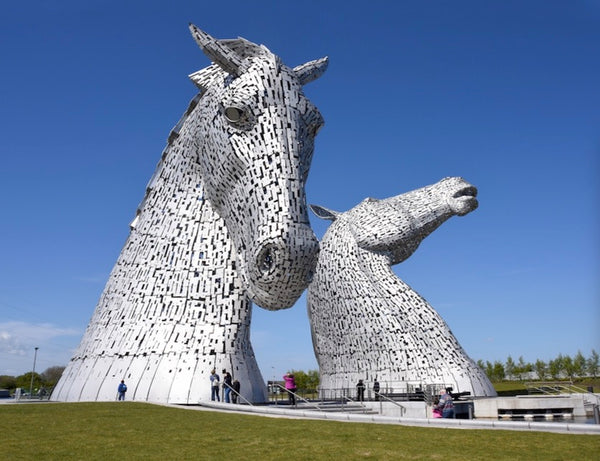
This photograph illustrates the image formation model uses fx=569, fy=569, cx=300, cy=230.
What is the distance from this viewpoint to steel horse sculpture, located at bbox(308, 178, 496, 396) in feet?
57.2

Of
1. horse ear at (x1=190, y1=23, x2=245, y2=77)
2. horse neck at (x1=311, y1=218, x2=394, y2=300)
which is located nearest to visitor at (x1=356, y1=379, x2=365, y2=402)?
horse neck at (x1=311, y1=218, x2=394, y2=300)

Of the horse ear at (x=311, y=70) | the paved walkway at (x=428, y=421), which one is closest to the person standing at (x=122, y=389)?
the paved walkway at (x=428, y=421)

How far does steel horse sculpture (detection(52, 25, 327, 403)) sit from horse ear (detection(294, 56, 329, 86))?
0.09ft

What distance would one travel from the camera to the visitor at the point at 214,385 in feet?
24.2

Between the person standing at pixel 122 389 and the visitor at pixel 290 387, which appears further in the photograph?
the visitor at pixel 290 387

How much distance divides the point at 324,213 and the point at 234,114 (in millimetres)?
16719

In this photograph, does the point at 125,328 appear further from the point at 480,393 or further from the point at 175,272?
the point at 480,393

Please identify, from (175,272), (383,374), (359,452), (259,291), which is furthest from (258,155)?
(383,374)

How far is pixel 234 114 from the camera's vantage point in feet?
21.7

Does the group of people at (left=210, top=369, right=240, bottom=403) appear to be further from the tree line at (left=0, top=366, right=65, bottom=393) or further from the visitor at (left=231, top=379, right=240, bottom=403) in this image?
the tree line at (left=0, top=366, right=65, bottom=393)

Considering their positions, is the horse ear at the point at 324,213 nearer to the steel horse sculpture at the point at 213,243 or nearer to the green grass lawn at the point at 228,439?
the steel horse sculpture at the point at 213,243

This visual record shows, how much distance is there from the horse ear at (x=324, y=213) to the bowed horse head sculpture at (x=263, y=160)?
15426mm

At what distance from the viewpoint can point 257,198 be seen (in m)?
6.55

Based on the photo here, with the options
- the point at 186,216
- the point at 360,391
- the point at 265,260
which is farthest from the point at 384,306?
the point at 265,260
